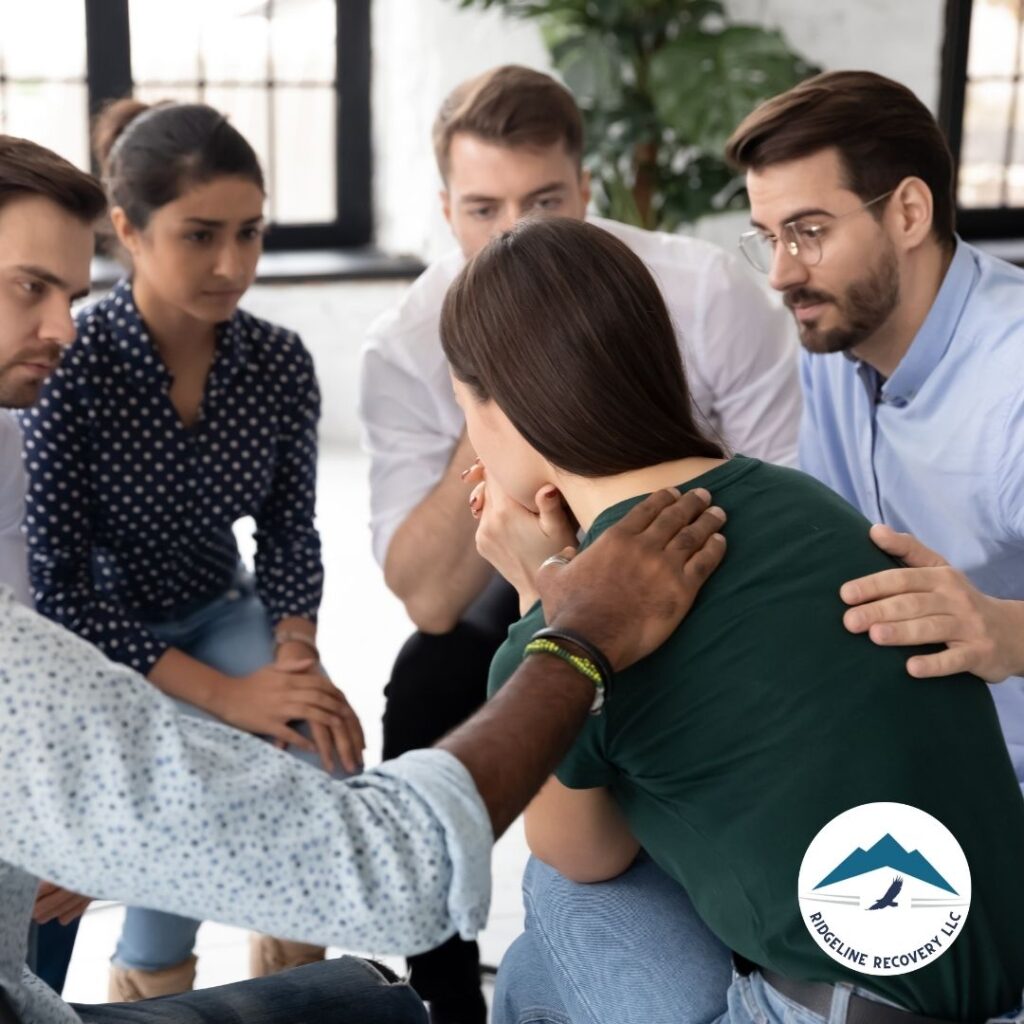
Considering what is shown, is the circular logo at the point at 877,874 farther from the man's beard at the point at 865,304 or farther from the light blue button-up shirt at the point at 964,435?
the man's beard at the point at 865,304

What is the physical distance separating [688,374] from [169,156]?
83 cm

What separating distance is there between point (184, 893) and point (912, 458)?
1.32 metres

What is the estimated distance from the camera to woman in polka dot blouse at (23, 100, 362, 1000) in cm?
210

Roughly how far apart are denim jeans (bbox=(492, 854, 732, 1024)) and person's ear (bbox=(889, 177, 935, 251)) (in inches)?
38.6

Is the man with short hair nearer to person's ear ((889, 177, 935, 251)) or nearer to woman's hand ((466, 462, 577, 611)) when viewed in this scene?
Result: woman's hand ((466, 462, 577, 611))

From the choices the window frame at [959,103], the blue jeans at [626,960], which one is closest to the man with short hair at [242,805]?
the blue jeans at [626,960]

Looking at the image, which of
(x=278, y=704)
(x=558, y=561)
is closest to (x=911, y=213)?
(x=558, y=561)

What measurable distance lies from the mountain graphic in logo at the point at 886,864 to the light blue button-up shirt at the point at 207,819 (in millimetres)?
321

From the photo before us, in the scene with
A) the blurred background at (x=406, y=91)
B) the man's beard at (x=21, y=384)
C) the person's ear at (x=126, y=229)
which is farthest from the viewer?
the blurred background at (x=406, y=91)

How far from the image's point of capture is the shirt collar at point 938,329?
1959mm

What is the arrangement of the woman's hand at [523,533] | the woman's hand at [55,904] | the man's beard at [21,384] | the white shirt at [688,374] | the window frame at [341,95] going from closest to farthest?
the woman's hand at [523,533] → the woman's hand at [55,904] → the man's beard at [21,384] → the white shirt at [688,374] → the window frame at [341,95]

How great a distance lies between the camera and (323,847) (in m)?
0.94

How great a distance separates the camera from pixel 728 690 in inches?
46.4

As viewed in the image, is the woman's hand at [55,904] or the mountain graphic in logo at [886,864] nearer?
the mountain graphic in logo at [886,864]
